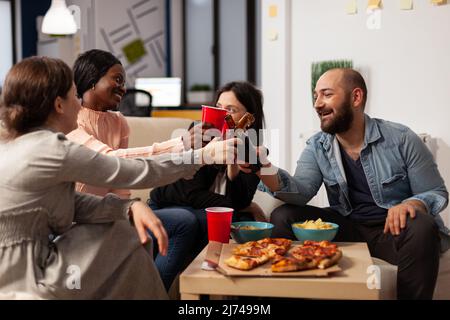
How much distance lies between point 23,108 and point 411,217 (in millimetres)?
1311

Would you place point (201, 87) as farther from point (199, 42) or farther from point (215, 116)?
point (215, 116)

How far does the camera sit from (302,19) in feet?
12.9

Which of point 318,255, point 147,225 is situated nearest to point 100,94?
point 147,225

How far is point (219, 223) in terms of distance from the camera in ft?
5.96

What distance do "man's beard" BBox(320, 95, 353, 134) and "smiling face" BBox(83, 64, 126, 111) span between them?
2.86 ft

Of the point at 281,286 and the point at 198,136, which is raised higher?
the point at 198,136

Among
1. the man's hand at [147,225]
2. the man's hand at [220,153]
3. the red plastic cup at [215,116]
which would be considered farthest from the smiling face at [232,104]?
the man's hand at [147,225]

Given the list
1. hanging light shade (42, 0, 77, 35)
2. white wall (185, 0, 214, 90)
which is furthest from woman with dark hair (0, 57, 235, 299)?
white wall (185, 0, 214, 90)

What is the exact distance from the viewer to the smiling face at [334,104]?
244cm

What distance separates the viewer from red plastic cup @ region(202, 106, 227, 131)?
1897 mm

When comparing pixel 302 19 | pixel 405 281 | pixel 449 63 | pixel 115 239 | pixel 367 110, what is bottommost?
pixel 405 281

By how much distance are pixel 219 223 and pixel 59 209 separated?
0.52m
